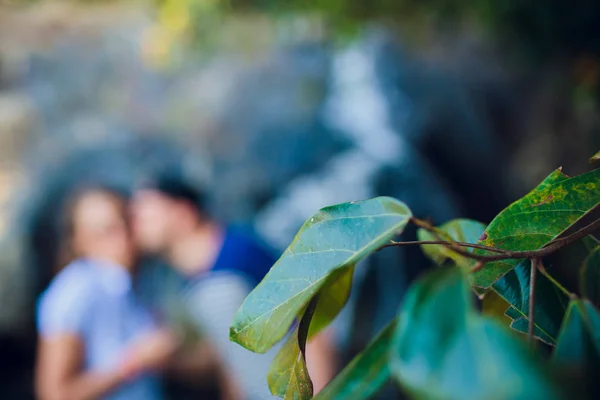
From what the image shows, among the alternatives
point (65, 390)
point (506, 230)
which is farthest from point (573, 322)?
point (65, 390)

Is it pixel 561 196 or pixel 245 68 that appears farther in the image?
pixel 245 68

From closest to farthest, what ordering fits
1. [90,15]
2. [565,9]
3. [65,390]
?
[65,390], [565,9], [90,15]

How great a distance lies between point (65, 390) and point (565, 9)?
202 centimetres

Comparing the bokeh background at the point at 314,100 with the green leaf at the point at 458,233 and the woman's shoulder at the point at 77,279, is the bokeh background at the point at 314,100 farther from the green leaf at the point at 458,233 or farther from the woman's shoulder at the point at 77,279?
the green leaf at the point at 458,233

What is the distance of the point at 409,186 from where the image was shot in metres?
2.13

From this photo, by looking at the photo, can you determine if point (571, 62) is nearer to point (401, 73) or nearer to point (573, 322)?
point (401, 73)

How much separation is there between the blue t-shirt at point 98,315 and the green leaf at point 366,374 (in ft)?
3.30

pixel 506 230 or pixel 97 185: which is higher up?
pixel 506 230

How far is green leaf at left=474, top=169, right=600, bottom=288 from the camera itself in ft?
0.75

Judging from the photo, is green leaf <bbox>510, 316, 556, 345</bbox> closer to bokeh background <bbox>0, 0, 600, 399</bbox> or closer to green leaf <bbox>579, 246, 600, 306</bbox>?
green leaf <bbox>579, 246, 600, 306</bbox>

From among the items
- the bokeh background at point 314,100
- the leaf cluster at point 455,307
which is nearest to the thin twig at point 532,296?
the leaf cluster at point 455,307

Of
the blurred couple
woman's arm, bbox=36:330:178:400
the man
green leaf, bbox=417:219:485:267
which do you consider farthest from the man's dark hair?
green leaf, bbox=417:219:485:267

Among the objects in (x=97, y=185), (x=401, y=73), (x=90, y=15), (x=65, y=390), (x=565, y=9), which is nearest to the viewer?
(x=65, y=390)

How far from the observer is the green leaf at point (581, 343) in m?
0.16
